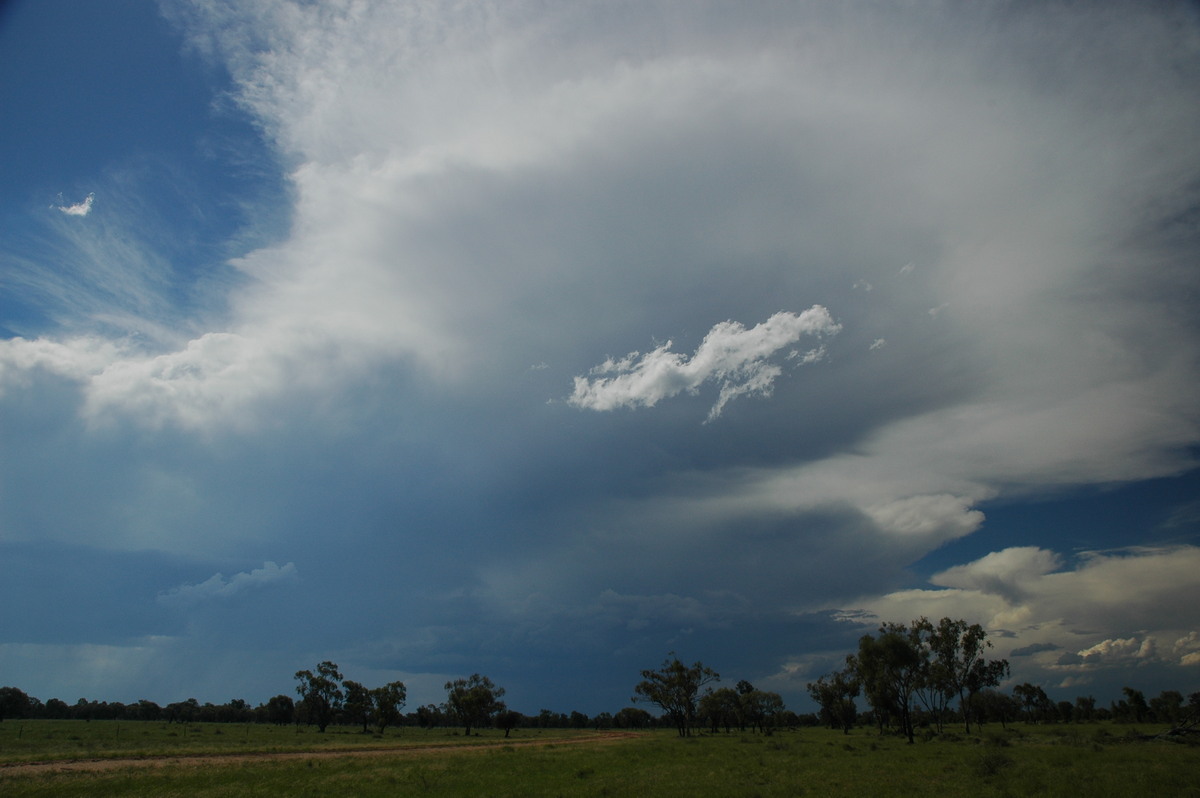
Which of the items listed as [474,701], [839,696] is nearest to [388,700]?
[474,701]

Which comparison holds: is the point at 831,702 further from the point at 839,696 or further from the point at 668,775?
the point at 668,775

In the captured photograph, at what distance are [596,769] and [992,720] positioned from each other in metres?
165

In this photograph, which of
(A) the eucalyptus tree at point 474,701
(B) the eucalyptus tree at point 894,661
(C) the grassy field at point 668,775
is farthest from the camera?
(A) the eucalyptus tree at point 474,701

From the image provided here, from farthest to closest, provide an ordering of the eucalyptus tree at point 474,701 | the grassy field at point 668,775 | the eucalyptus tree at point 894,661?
the eucalyptus tree at point 474,701
the eucalyptus tree at point 894,661
the grassy field at point 668,775

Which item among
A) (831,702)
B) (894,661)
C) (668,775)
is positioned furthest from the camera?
(831,702)

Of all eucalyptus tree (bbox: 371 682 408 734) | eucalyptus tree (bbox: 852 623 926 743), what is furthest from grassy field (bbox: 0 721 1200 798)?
eucalyptus tree (bbox: 371 682 408 734)

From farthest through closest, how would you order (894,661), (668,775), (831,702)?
1. (831,702)
2. (894,661)
3. (668,775)

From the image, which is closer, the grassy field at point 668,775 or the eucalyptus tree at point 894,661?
the grassy field at point 668,775

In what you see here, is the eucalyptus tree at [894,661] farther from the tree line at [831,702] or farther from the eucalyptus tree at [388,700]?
the eucalyptus tree at [388,700]

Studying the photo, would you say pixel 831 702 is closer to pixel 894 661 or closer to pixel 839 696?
pixel 839 696

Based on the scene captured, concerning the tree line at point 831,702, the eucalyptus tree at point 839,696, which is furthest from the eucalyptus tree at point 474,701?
the eucalyptus tree at point 839,696

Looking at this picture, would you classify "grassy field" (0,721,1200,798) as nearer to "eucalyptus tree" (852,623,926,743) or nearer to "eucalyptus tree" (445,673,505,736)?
"eucalyptus tree" (852,623,926,743)

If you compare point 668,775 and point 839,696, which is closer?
point 668,775

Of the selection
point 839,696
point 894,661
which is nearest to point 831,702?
point 839,696
